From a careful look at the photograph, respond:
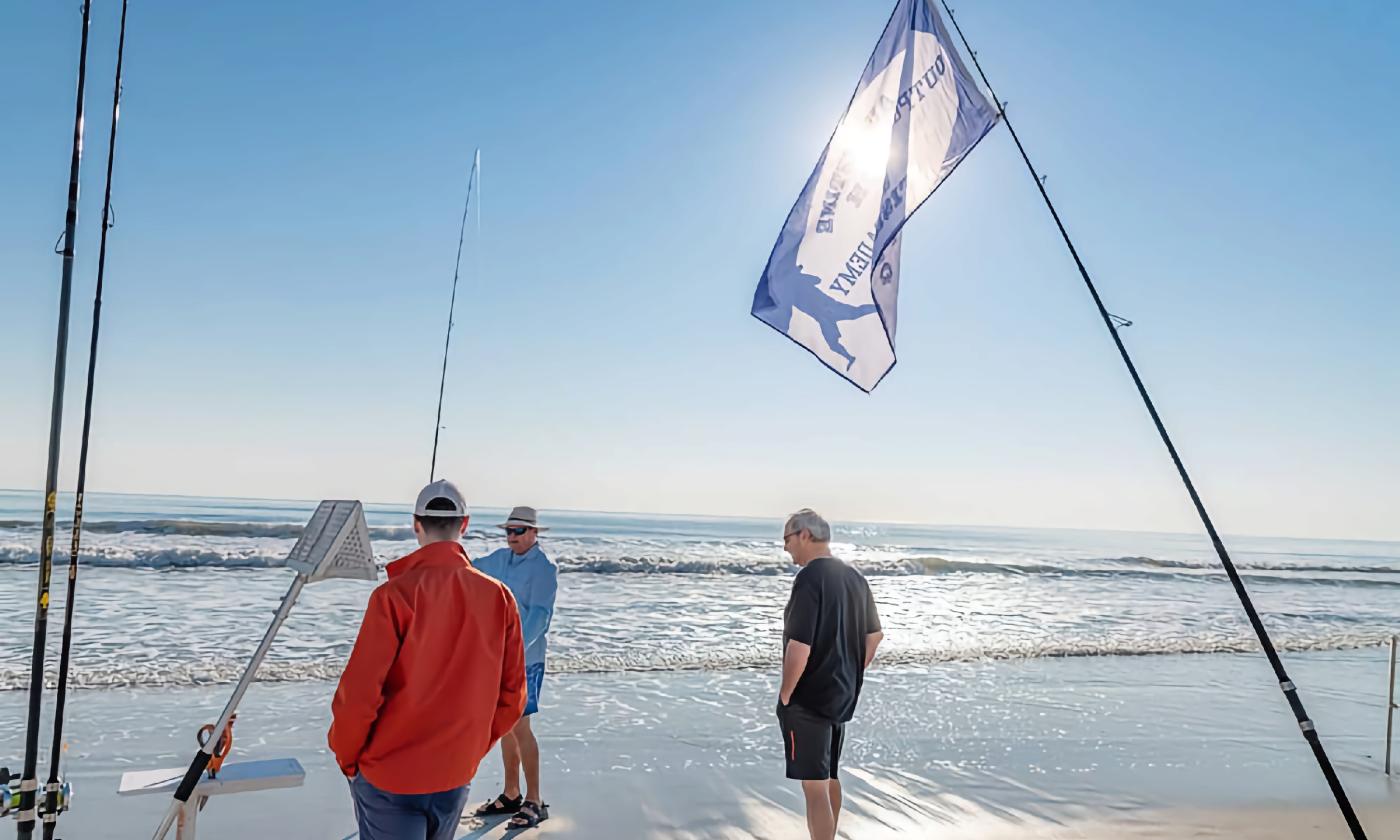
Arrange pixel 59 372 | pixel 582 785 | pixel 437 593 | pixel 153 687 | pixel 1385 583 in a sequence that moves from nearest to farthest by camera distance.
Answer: pixel 437 593 → pixel 59 372 → pixel 582 785 → pixel 153 687 → pixel 1385 583

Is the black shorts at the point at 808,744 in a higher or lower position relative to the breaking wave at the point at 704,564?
higher

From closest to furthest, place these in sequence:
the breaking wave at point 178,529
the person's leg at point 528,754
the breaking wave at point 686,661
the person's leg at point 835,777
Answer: the person's leg at point 835,777 → the person's leg at point 528,754 → the breaking wave at point 686,661 → the breaking wave at point 178,529

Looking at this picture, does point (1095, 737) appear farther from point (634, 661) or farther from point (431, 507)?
point (431, 507)

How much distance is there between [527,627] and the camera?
4.46 metres

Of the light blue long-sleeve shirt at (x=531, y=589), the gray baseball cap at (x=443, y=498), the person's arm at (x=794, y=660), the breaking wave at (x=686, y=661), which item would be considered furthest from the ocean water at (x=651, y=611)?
the gray baseball cap at (x=443, y=498)

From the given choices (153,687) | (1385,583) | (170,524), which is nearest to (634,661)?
(153,687)

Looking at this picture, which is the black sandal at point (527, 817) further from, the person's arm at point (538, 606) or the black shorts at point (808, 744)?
the black shorts at point (808, 744)

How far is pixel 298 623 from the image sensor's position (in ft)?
37.0

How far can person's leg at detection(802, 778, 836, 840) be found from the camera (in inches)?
146

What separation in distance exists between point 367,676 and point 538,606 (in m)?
2.17

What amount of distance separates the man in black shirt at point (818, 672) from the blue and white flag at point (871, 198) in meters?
0.99

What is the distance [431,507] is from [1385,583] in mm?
37744

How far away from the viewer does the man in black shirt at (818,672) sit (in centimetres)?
366

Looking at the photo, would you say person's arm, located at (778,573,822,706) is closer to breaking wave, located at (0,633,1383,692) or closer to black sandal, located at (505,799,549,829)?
black sandal, located at (505,799,549,829)
